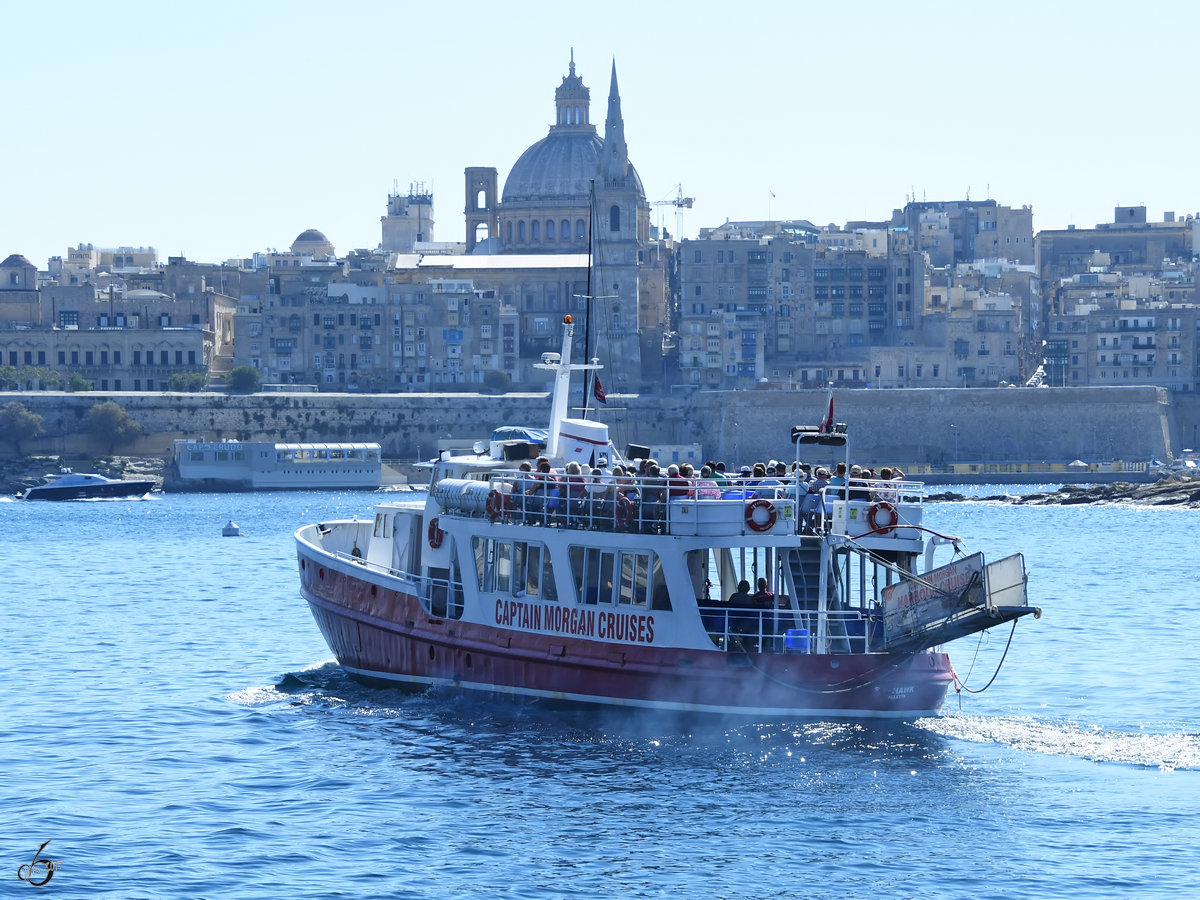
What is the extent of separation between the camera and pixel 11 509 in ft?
291

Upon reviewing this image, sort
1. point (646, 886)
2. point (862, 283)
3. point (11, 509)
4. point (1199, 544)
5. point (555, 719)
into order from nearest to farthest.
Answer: point (646, 886) < point (555, 719) < point (1199, 544) < point (11, 509) < point (862, 283)

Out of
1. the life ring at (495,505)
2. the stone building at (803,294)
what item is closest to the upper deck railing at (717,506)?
the life ring at (495,505)

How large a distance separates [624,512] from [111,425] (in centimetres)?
9203

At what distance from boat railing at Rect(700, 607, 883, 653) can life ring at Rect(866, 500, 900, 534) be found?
Answer: 106 centimetres

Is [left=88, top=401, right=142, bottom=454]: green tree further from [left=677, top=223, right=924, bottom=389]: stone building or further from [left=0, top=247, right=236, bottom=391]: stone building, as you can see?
[left=677, top=223, right=924, bottom=389]: stone building

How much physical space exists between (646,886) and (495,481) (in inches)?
367

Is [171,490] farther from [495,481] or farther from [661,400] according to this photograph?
[495,481]

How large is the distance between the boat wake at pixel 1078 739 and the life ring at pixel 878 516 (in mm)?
2443

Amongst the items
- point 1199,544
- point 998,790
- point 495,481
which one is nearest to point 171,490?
point 1199,544

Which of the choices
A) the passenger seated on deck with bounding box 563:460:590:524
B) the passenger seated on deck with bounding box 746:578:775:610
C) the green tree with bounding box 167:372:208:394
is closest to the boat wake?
the passenger seated on deck with bounding box 746:578:775:610

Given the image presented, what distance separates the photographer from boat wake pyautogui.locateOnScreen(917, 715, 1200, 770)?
2250 centimetres

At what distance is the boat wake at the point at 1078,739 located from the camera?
73.8 feet

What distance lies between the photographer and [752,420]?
11662cm

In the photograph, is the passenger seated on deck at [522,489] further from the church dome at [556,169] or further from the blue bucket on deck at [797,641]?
the church dome at [556,169]
